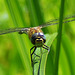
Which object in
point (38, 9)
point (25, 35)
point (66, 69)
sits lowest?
point (66, 69)

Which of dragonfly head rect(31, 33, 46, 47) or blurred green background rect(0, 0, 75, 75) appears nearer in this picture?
dragonfly head rect(31, 33, 46, 47)

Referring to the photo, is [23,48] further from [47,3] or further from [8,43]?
[47,3]

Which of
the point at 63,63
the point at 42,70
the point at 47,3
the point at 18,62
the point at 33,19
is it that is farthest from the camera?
the point at 47,3

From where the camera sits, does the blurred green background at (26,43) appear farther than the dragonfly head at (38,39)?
Yes

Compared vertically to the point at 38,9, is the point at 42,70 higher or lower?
lower

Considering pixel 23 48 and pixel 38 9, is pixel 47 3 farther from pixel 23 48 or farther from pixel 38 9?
pixel 23 48

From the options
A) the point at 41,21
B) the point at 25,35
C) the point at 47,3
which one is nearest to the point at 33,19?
the point at 41,21

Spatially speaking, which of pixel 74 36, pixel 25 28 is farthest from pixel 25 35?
pixel 74 36

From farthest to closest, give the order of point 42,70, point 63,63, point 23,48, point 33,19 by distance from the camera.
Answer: point 63,63
point 33,19
point 23,48
point 42,70

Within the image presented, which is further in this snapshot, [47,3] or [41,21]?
[47,3]

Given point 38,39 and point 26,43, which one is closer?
point 38,39
